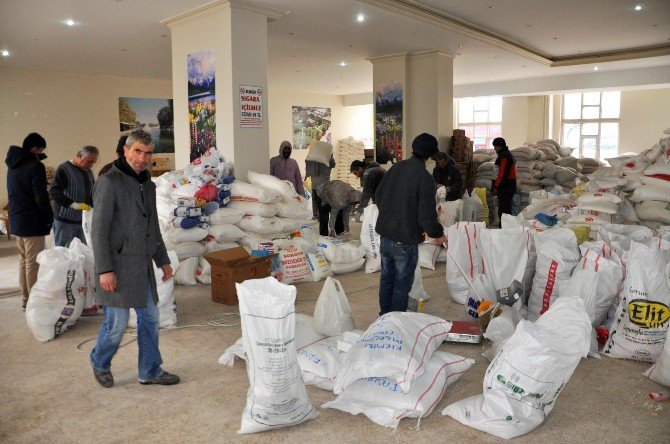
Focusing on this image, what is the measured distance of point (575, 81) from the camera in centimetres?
1223

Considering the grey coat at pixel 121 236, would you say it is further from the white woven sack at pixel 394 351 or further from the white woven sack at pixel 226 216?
the white woven sack at pixel 226 216

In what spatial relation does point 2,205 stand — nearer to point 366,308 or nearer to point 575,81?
point 366,308

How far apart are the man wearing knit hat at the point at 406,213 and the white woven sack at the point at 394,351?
0.77 m

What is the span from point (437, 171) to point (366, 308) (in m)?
3.72

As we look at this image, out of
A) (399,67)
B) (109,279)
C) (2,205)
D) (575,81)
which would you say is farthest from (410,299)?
(575,81)

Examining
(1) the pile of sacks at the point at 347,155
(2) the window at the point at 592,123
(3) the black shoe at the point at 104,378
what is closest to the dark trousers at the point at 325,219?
(3) the black shoe at the point at 104,378

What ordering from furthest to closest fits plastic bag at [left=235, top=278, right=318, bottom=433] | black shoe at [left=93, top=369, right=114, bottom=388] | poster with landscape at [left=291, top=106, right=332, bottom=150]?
poster with landscape at [left=291, top=106, right=332, bottom=150] → black shoe at [left=93, top=369, right=114, bottom=388] → plastic bag at [left=235, top=278, right=318, bottom=433]

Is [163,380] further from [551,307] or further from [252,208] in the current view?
[252,208]

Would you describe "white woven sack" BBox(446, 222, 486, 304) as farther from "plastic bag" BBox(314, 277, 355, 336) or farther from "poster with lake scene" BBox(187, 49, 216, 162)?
"poster with lake scene" BBox(187, 49, 216, 162)

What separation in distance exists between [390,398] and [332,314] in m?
0.96

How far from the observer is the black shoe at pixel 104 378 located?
302 cm

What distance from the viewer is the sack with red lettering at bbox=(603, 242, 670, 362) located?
3225mm

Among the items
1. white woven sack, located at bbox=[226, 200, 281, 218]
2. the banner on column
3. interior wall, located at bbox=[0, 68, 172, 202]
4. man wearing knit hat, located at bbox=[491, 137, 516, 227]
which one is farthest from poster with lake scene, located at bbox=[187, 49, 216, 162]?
interior wall, located at bbox=[0, 68, 172, 202]

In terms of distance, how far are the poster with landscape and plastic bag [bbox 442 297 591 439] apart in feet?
42.4
